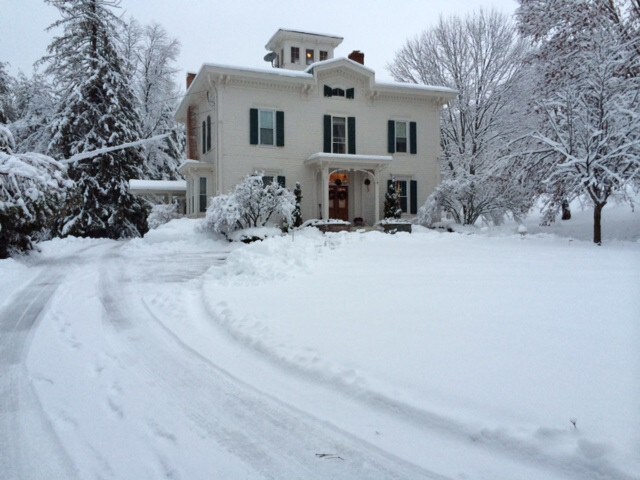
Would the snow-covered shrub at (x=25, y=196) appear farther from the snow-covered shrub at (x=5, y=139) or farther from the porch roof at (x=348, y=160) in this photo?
the porch roof at (x=348, y=160)

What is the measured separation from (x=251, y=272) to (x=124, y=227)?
51.9 ft

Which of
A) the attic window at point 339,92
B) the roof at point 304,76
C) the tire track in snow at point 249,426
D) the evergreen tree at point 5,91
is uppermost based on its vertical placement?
the evergreen tree at point 5,91

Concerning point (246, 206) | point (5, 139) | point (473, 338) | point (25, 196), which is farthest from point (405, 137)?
point (473, 338)

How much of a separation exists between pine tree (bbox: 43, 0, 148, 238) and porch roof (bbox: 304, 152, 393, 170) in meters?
9.05

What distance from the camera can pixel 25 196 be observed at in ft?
35.0

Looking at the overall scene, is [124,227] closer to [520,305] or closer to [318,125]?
[318,125]

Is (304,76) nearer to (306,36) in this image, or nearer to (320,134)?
(320,134)

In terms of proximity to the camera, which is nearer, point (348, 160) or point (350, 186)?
point (348, 160)

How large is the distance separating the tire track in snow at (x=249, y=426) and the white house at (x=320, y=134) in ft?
50.6

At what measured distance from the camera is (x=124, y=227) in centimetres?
2191

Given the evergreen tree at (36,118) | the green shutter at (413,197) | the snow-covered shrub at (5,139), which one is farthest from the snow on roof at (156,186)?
the green shutter at (413,197)

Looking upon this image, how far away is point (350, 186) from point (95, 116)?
489 inches

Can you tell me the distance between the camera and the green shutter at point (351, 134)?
68.0 ft

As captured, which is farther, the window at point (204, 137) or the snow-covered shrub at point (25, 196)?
the window at point (204, 137)
